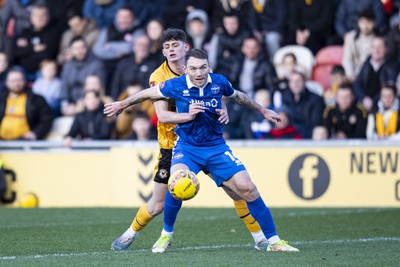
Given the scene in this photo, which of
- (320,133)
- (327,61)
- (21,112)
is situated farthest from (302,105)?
(21,112)

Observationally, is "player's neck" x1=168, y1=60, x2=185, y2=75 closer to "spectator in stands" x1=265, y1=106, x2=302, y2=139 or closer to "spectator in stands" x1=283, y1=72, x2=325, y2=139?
"spectator in stands" x1=265, y1=106, x2=302, y2=139

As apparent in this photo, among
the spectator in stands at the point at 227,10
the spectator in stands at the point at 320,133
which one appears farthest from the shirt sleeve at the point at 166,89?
the spectator in stands at the point at 227,10

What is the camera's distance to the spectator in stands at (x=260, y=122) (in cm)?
1619

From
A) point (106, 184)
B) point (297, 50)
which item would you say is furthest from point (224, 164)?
point (297, 50)

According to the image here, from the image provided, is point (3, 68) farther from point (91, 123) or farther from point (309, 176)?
point (309, 176)

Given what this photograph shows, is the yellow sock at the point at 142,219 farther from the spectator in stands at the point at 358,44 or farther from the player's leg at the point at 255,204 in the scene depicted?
the spectator in stands at the point at 358,44

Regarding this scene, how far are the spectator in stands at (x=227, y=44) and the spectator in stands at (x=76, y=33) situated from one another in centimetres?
262

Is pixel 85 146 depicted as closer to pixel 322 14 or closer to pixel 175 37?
pixel 322 14

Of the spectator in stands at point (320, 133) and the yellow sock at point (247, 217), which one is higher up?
the yellow sock at point (247, 217)

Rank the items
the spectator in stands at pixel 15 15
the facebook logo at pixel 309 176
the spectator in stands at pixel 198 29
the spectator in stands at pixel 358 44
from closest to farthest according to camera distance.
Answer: the facebook logo at pixel 309 176
the spectator in stands at pixel 358 44
the spectator in stands at pixel 198 29
the spectator in stands at pixel 15 15

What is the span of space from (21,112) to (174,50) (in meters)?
8.12

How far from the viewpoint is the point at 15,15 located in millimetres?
19734

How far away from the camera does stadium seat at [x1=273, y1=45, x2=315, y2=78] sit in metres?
17.2

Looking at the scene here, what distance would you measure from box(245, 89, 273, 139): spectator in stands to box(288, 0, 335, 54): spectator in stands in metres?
1.64
